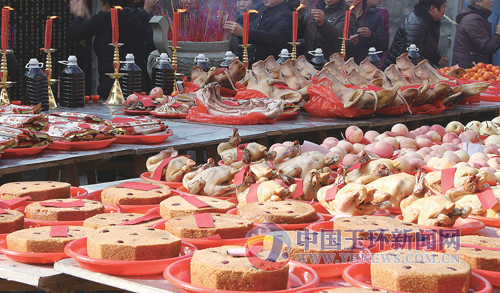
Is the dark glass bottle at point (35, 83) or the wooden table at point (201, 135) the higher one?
the dark glass bottle at point (35, 83)

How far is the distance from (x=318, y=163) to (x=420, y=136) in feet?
3.30

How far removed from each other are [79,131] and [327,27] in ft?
14.0

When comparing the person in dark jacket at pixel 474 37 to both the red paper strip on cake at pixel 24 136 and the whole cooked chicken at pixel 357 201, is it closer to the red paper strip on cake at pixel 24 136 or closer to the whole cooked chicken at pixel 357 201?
the red paper strip on cake at pixel 24 136

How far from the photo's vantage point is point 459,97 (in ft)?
16.6

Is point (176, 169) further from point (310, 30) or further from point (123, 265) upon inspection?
point (310, 30)

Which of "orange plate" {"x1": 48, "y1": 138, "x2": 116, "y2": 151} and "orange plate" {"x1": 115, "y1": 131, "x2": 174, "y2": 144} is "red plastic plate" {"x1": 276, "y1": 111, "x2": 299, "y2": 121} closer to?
"orange plate" {"x1": 115, "y1": 131, "x2": 174, "y2": 144}

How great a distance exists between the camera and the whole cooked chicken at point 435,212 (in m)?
1.53

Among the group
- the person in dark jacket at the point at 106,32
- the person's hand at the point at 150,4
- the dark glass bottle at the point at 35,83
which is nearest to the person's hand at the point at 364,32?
the person's hand at the point at 150,4

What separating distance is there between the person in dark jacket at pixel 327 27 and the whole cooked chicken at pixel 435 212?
5265 millimetres

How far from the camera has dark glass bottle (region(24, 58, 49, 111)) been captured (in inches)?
159

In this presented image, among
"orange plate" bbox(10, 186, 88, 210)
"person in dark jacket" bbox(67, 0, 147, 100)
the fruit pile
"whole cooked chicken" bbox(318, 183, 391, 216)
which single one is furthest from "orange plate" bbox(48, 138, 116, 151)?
the fruit pile

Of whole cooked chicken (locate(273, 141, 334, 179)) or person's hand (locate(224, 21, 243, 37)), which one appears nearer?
whole cooked chicken (locate(273, 141, 334, 179))

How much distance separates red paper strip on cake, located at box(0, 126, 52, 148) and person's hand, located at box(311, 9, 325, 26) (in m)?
4.20

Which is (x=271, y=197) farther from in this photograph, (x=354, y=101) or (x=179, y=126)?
(x=354, y=101)
